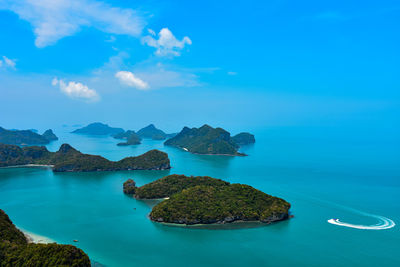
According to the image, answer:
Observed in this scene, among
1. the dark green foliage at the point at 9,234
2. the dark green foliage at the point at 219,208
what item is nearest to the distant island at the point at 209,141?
the dark green foliage at the point at 219,208

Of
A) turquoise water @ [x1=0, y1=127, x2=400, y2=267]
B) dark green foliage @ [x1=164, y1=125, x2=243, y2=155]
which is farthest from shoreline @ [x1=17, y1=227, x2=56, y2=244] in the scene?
dark green foliage @ [x1=164, y1=125, x2=243, y2=155]

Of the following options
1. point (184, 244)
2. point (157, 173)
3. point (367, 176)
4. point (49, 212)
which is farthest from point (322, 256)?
point (157, 173)

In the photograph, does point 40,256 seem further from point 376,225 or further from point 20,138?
point 20,138

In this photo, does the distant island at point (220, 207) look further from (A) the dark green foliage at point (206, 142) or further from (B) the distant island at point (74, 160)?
(A) the dark green foliage at point (206, 142)

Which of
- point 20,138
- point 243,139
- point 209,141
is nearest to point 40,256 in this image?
point 209,141

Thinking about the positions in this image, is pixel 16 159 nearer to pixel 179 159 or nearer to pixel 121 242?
pixel 179 159

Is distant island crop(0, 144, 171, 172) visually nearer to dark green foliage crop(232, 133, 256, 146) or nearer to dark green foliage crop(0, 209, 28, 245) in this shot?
dark green foliage crop(0, 209, 28, 245)
